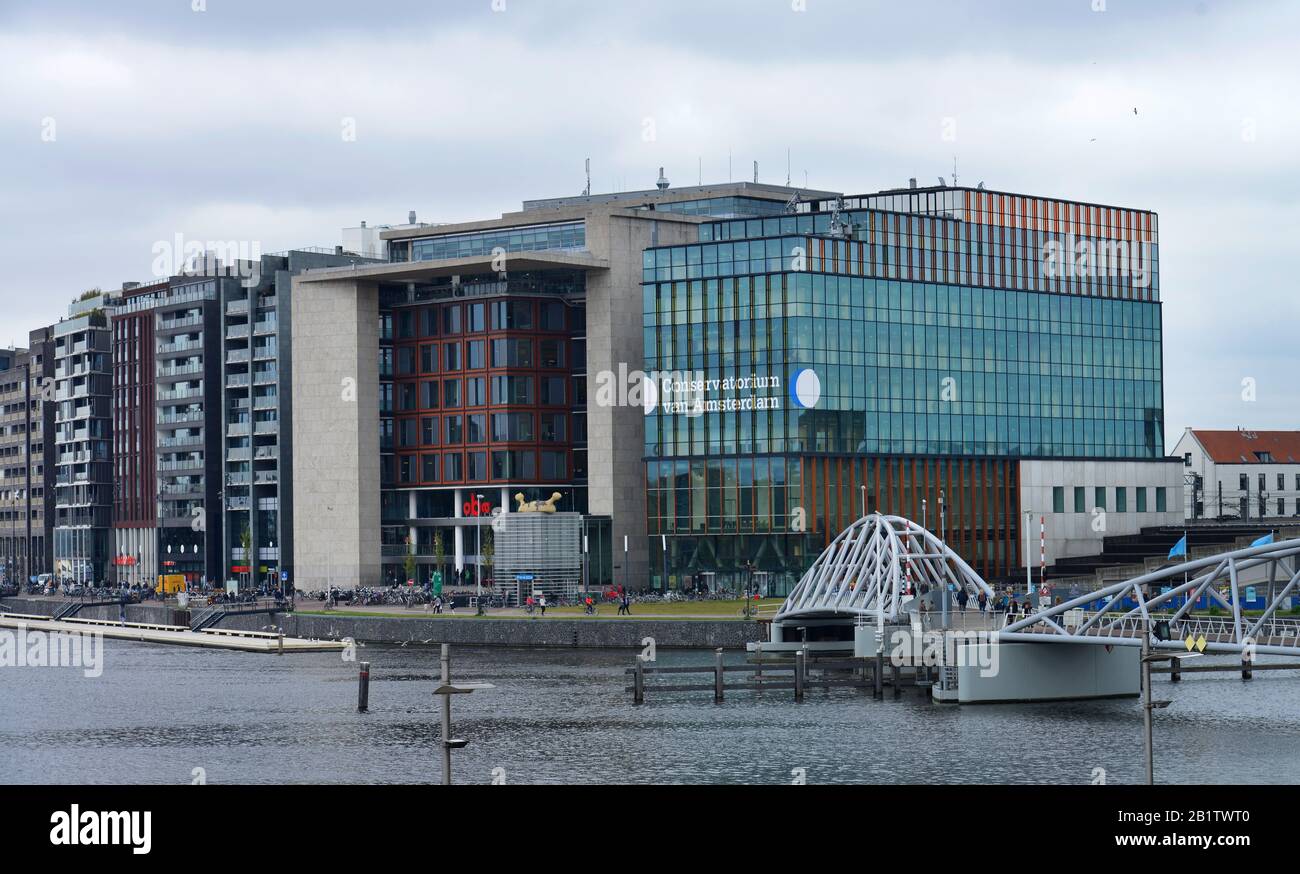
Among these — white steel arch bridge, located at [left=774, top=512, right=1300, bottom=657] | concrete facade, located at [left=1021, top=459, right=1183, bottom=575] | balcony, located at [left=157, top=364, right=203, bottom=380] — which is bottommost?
white steel arch bridge, located at [left=774, top=512, right=1300, bottom=657]

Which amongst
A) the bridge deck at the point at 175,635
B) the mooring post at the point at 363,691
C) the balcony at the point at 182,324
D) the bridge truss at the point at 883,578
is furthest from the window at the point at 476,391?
the mooring post at the point at 363,691

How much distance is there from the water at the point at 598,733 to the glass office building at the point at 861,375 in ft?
130

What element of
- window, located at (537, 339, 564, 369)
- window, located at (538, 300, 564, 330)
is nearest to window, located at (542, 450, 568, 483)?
window, located at (537, 339, 564, 369)

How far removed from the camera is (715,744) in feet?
215

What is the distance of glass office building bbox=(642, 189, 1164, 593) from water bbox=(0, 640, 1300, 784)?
1565 inches

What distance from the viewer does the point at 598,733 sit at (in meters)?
68.5

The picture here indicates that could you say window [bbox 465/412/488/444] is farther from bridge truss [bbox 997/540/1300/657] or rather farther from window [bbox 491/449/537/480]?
bridge truss [bbox 997/540/1300/657]

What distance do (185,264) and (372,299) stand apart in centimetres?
4299

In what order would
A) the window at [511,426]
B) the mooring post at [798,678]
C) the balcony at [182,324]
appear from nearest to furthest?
the mooring post at [798,678]
the window at [511,426]
the balcony at [182,324]

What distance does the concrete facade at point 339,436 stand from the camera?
151875 mm

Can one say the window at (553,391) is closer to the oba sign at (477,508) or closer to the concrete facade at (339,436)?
the oba sign at (477,508)

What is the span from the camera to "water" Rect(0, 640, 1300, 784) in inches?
2293
